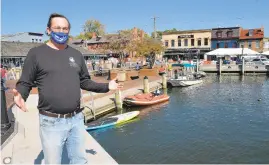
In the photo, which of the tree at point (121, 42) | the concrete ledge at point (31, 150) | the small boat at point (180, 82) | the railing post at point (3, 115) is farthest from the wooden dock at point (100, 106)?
the tree at point (121, 42)

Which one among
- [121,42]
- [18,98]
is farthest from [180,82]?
[18,98]

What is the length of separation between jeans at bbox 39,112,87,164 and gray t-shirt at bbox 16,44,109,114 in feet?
0.56

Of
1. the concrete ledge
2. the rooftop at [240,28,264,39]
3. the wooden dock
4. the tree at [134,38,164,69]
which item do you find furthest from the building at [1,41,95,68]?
the rooftop at [240,28,264,39]

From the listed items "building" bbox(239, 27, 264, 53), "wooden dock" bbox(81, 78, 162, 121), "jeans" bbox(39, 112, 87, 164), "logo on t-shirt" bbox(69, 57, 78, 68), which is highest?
"building" bbox(239, 27, 264, 53)

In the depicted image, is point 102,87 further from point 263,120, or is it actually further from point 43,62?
point 263,120

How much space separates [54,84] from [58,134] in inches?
28.8

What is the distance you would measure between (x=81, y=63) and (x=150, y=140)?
11095 mm

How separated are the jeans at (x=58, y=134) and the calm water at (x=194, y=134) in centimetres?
790

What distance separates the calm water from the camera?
12.1 metres

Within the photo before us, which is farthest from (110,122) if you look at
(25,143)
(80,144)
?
(80,144)

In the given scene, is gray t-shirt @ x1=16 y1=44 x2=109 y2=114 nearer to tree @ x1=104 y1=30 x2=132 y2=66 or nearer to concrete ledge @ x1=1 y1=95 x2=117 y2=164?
concrete ledge @ x1=1 y1=95 x2=117 y2=164

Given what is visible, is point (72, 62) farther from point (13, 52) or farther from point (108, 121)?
point (13, 52)

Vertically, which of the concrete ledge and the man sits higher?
the man

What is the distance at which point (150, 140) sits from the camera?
14406 mm
